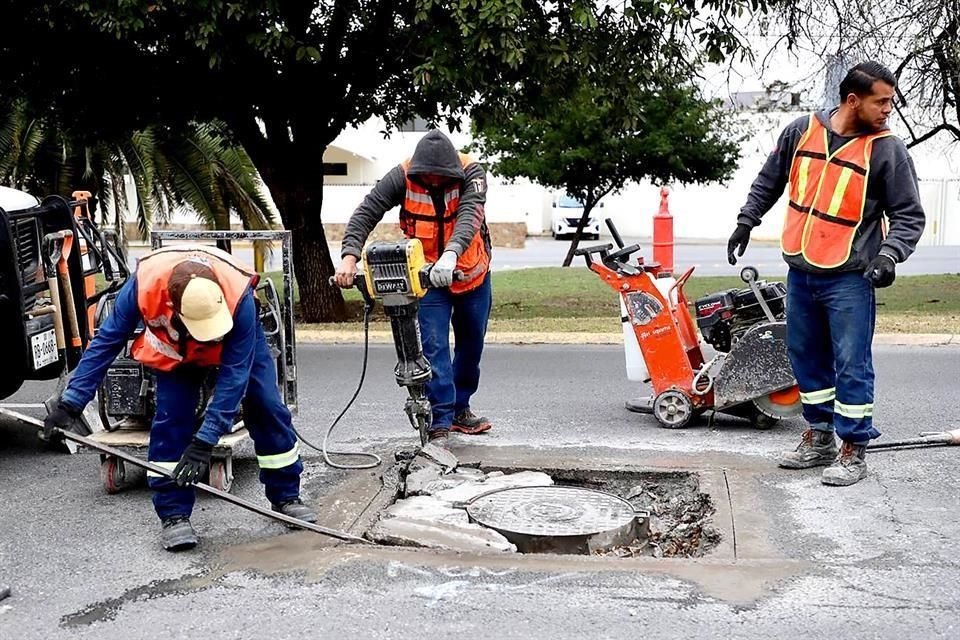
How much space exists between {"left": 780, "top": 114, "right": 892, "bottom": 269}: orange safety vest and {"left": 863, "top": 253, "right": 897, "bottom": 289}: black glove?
18 cm

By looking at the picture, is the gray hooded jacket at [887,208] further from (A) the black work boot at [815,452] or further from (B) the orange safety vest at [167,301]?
(B) the orange safety vest at [167,301]

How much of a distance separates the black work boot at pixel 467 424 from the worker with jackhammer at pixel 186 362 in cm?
188

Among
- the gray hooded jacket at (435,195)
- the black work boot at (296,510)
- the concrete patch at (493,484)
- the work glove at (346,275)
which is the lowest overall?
the concrete patch at (493,484)

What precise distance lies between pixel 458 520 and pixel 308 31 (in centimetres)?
725

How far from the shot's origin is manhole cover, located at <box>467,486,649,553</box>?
4.65 metres

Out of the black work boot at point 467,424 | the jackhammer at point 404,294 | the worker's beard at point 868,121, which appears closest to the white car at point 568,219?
the black work boot at point 467,424

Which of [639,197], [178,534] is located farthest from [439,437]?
[639,197]

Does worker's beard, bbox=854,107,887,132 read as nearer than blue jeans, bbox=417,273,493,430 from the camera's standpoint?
Yes

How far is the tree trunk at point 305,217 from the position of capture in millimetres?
12328

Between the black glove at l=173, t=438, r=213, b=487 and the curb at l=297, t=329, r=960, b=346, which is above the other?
the black glove at l=173, t=438, r=213, b=487

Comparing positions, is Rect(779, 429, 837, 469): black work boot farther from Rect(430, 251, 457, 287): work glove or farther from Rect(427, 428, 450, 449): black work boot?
Rect(430, 251, 457, 287): work glove

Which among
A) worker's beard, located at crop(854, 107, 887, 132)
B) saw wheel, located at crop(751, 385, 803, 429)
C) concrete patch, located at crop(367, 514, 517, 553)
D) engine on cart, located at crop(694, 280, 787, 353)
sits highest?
worker's beard, located at crop(854, 107, 887, 132)

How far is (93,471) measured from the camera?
234 inches

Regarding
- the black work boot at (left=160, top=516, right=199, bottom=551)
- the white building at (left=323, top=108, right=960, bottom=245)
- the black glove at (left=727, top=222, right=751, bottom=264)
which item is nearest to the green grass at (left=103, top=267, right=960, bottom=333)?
the black glove at (left=727, top=222, right=751, bottom=264)
